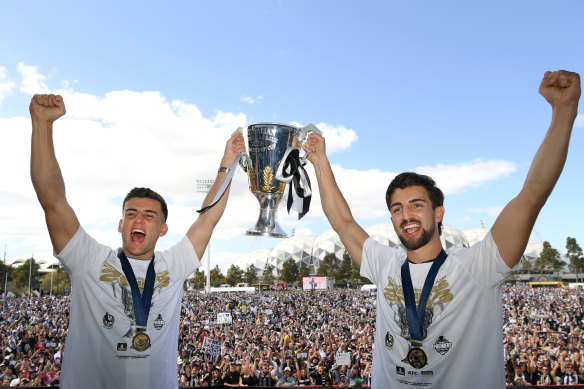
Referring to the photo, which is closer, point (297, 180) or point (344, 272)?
point (297, 180)

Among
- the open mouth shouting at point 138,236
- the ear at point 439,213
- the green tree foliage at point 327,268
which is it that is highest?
the ear at point 439,213

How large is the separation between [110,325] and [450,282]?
5.72 ft

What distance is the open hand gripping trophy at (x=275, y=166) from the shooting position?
302 cm

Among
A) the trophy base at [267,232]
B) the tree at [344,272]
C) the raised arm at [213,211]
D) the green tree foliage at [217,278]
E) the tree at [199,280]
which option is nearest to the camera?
the raised arm at [213,211]

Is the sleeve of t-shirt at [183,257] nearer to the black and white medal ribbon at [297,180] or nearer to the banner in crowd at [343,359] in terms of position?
the black and white medal ribbon at [297,180]

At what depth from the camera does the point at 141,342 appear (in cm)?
218

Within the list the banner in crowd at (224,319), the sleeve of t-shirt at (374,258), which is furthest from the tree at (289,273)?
the sleeve of t-shirt at (374,258)

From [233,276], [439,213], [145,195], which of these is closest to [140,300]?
[145,195]

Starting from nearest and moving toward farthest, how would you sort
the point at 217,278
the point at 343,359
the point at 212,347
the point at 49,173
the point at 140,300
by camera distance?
the point at 49,173 < the point at 140,300 < the point at 343,359 < the point at 212,347 < the point at 217,278

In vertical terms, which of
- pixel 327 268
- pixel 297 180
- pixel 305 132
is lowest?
pixel 327 268

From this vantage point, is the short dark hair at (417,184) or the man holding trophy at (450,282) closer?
the man holding trophy at (450,282)

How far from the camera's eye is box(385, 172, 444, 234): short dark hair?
2.31m

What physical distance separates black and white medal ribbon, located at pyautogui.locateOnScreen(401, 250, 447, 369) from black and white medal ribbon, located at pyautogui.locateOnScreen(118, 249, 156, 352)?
52.6 inches

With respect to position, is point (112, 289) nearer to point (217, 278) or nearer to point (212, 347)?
point (212, 347)
